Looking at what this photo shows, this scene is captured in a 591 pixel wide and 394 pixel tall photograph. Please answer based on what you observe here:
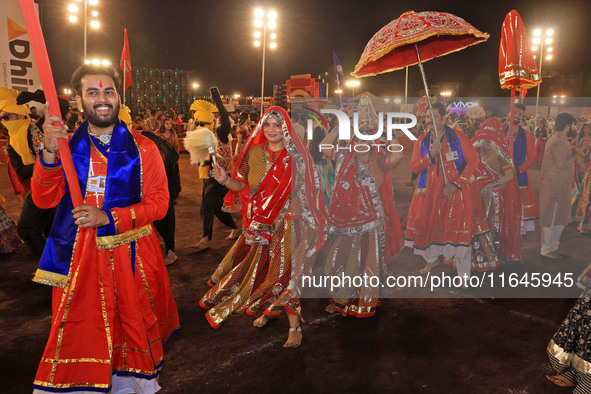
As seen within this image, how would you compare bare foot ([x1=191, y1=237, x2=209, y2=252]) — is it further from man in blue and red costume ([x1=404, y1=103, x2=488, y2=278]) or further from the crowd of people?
man in blue and red costume ([x1=404, y1=103, x2=488, y2=278])

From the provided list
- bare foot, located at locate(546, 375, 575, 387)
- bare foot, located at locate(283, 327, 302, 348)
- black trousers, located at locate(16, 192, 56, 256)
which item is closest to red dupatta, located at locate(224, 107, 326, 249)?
bare foot, located at locate(283, 327, 302, 348)

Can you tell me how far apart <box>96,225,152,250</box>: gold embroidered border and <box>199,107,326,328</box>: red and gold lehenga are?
114 cm

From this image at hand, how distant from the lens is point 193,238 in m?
7.49

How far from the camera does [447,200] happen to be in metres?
5.44

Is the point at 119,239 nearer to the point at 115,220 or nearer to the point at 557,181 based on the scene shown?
the point at 115,220

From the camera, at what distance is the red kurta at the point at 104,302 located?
2.75 meters

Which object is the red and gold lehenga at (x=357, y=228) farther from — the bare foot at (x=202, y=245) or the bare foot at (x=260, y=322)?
the bare foot at (x=202, y=245)

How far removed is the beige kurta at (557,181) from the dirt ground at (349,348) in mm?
2044

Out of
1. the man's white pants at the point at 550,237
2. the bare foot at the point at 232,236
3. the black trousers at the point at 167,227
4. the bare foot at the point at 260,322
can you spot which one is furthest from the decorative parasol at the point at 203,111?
the man's white pants at the point at 550,237

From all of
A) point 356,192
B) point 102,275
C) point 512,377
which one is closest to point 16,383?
point 102,275

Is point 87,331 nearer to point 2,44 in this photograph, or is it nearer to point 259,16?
point 2,44

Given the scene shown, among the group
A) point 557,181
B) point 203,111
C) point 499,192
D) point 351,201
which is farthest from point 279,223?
point 557,181

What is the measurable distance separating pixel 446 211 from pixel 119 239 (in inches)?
155

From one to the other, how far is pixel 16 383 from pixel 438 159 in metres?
4.86
